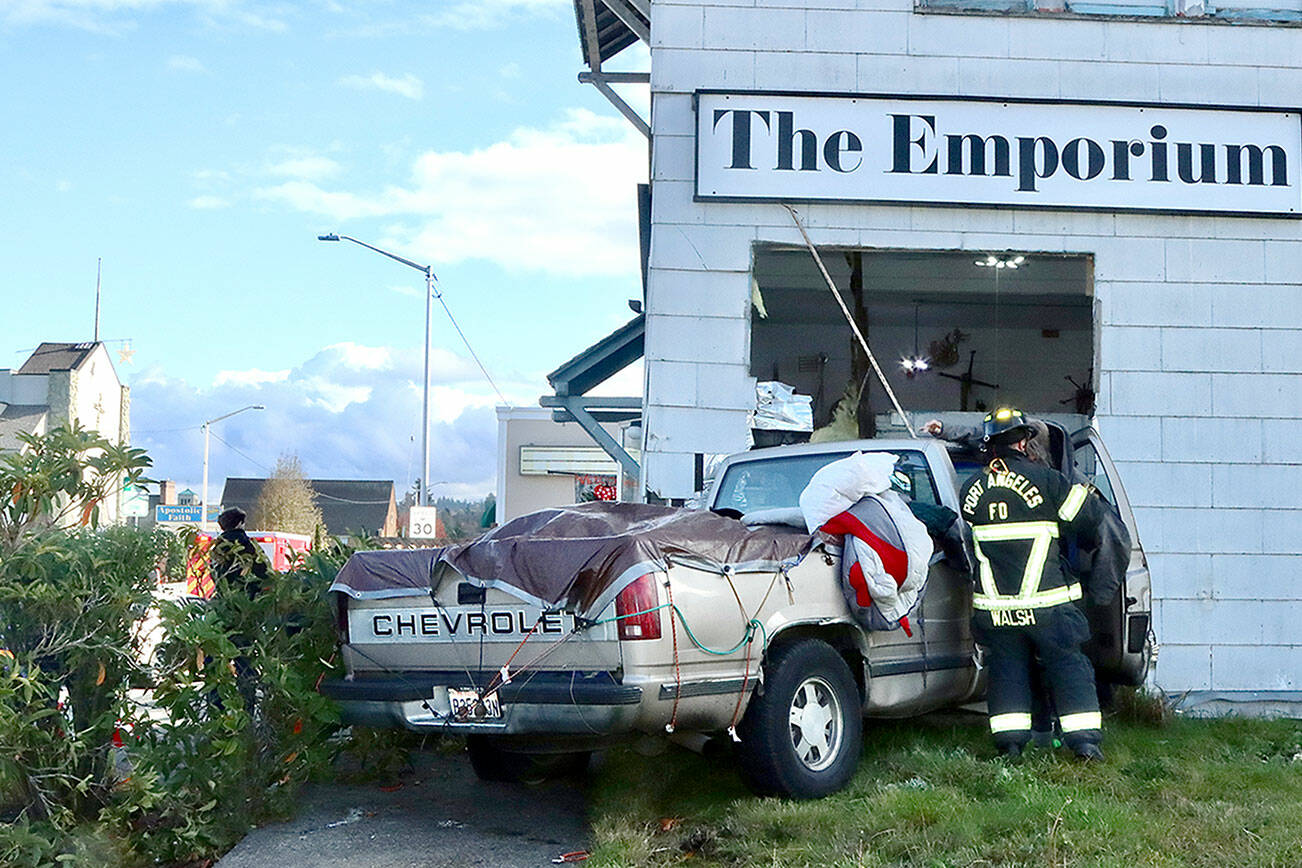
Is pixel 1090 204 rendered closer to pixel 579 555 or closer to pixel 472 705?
pixel 579 555

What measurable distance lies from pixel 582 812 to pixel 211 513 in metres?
61.7

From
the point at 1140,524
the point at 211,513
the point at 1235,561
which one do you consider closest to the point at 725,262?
the point at 1140,524

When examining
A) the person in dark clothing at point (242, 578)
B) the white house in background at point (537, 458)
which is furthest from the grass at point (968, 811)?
the white house in background at point (537, 458)

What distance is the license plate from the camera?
16.9 ft

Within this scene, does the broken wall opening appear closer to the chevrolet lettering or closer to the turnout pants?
the turnout pants

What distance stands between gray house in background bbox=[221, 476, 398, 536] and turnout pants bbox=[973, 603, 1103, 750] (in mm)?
69527

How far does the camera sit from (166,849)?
5254mm

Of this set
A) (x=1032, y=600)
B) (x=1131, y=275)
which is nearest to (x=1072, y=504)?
(x=1032, y=600)

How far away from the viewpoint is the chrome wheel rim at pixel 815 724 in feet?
17.9

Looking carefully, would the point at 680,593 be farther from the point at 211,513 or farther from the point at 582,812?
the point at 211,513

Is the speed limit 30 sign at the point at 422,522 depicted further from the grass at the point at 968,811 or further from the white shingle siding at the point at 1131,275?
the grass at the point at 968,811

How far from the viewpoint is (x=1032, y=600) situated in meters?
6.10

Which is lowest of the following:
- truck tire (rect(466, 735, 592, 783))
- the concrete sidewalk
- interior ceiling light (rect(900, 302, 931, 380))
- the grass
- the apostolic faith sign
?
the concrete sidewalk

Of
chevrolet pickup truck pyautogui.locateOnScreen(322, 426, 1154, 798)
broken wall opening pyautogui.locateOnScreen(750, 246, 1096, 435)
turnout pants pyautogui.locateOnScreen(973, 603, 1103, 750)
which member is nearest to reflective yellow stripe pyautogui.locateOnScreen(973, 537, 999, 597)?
turnout pants pyautogui.locateOnScreen(973, 603, 1103, 750)
